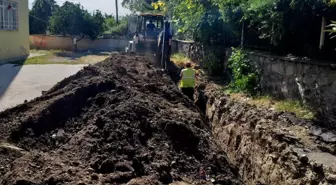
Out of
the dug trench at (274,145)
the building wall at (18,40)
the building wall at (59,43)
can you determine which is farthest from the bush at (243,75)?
the building wall at (59,43)

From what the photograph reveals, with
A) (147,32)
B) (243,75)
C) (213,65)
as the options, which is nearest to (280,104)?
(243,75)

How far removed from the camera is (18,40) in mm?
24734

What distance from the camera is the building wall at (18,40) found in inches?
882

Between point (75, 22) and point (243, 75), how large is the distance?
1166 inches

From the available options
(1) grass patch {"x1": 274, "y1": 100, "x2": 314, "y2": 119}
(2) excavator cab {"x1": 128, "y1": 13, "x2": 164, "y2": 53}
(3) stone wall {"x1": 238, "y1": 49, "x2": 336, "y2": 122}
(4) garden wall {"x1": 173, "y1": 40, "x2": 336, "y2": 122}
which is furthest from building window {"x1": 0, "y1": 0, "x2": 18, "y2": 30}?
(1) grass patch {"x1": 274, "y1": 100, "x2": 314, "y2": 119}

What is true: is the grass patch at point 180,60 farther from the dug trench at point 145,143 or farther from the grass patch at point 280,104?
the grass patch at point 280,104

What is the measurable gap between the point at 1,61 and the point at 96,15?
1823 cm

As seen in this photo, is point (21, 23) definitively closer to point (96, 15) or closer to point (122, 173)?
point (96, 15)

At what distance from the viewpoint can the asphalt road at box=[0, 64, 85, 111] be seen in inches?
485

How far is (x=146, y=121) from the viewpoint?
786cm

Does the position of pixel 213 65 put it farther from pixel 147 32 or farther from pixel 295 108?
pixel 147 32

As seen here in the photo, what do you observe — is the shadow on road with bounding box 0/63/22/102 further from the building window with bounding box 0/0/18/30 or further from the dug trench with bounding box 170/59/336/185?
the dug trench with bounding box 170/59/336/185

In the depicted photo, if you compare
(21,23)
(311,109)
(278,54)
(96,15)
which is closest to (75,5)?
(96,15)

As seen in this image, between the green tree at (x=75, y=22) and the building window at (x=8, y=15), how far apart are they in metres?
12.7
